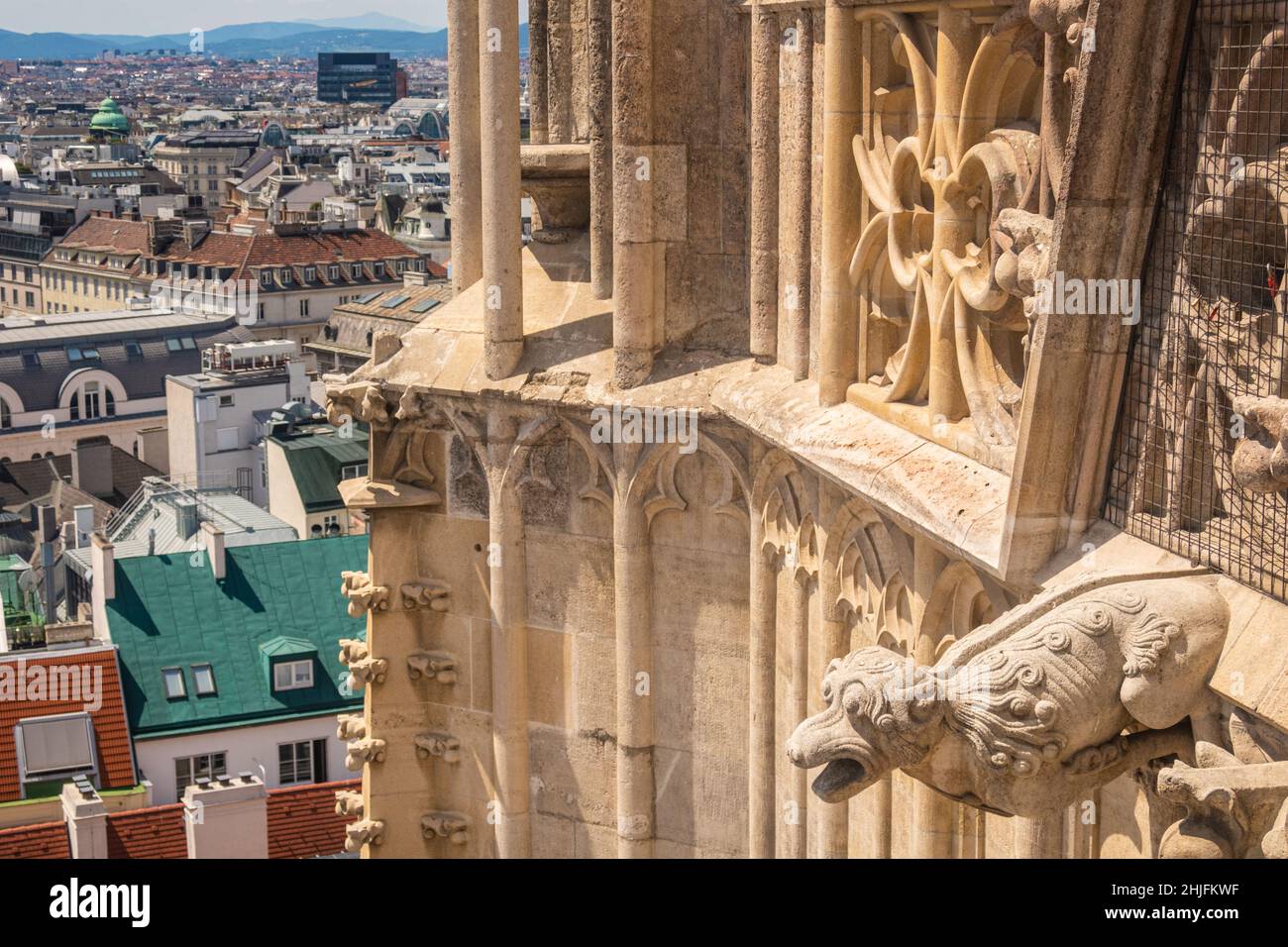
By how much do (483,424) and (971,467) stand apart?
4.03m

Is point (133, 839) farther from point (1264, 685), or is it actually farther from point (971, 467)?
point (1264, 685)

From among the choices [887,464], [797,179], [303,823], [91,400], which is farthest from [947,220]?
[91,400]

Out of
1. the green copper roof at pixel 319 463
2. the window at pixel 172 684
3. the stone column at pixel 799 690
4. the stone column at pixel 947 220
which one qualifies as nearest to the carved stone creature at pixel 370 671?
the stone column at pixel 799 690

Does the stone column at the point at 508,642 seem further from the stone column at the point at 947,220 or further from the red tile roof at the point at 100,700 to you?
the red tile roof at the point at 100,700

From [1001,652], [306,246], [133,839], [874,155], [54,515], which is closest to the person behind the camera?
[1001,652]

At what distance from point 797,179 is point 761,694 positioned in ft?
7.44

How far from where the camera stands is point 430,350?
1054 centimetres

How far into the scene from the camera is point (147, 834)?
2725cm

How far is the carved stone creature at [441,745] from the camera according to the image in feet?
35.6

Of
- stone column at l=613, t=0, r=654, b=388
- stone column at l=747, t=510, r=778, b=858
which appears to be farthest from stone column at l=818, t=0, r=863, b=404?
stone column at l=613, t=0, r=654, b=388

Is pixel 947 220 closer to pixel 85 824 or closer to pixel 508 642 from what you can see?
pixel 508 642

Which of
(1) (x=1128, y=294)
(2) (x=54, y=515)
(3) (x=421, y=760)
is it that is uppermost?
(1) (x=1128, y=294)

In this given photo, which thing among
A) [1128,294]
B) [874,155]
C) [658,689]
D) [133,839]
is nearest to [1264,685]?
[1128,294]

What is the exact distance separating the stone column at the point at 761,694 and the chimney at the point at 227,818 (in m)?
16.6
